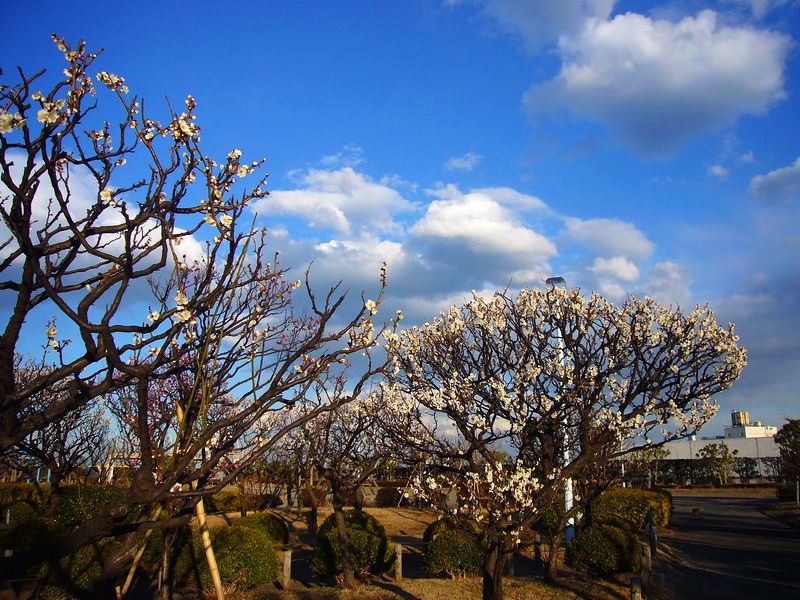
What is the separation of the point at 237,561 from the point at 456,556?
201 inches

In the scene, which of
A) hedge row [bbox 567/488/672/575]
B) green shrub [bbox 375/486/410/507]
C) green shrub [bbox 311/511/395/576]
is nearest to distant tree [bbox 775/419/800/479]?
green shrub [bbox 375/486/410/507]

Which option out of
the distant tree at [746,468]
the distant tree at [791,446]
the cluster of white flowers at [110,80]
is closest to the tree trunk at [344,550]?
the cluster of white flowers at [110,80]

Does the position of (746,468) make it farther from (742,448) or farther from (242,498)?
(242,498)

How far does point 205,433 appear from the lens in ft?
11.1

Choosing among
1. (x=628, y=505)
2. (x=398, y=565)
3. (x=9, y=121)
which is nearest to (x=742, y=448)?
(x=628, y=505)

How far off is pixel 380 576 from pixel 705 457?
5535cm

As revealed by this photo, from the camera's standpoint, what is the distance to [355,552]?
1399 cm

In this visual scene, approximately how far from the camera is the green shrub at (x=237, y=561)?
1226 centimetres

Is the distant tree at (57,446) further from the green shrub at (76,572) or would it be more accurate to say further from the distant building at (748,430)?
the distant building at (748,430)

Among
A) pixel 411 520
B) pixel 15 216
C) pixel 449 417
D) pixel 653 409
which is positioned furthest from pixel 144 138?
pixel 411 520

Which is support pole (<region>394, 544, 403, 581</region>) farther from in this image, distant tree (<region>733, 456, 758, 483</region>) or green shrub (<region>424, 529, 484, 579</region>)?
distant tree (<region>733, 456, 758, 483</region>)

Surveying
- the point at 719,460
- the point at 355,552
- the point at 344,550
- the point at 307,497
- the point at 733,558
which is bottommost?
the point at 733,558

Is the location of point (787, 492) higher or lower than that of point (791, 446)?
lower

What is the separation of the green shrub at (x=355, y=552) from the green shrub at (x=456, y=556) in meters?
1.19
